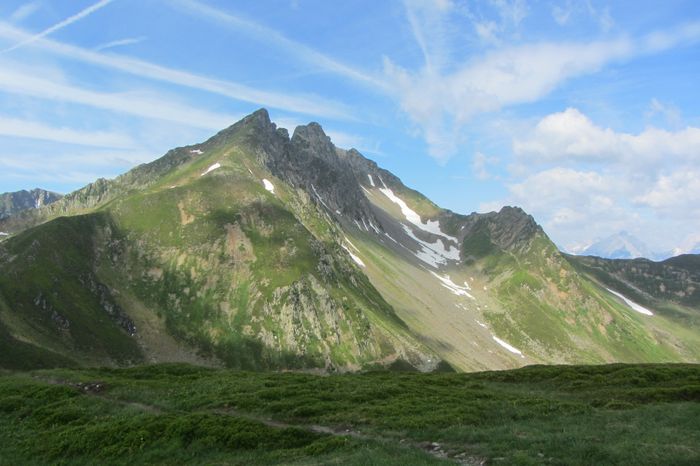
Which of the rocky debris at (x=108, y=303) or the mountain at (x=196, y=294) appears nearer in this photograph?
the mountain at (x=196, y=294)

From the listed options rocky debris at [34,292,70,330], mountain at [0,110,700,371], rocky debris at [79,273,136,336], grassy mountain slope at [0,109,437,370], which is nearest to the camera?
rocky debris at [34,292,70,330]

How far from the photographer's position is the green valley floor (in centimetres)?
2941

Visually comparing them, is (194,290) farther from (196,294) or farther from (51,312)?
(51,312)

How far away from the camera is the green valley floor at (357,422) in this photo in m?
29.4

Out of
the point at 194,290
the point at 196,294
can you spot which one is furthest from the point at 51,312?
the point at 194,290

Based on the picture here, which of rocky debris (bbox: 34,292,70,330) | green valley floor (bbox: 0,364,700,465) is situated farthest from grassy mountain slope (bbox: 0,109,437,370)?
green valley floor (bbox: 0,364,700,465)

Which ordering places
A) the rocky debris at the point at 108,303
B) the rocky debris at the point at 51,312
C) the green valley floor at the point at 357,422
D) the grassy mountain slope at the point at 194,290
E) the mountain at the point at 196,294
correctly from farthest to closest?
the rocky debris at the point at 108,303, the grassy mountain slope at the point at 194,290, the mountain at the point at 196,294, the rocky debris at the point at 51,312, the green valley floor at the point at 357,422

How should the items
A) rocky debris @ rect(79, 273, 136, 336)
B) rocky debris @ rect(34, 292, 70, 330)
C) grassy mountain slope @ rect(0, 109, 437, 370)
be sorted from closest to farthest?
rocky debris @ rect(34, 292, 70, 330), grassy mountain slope @ rect(0, 109, 437, 370), rocky debris @ rect(79, 273, 136, 336)

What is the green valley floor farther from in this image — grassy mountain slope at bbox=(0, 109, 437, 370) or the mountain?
grassy mountain slope at bbox=(0, 109, 437, 370)

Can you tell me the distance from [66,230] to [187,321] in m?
49.2

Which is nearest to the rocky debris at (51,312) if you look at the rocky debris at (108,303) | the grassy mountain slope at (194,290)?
the grassy mountain slope at (194,290)

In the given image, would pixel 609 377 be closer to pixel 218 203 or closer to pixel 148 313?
pixel 148 313

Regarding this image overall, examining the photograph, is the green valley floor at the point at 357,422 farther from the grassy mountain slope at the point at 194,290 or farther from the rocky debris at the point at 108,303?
the rocky debris at the point at 108,303

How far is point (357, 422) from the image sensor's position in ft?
128
